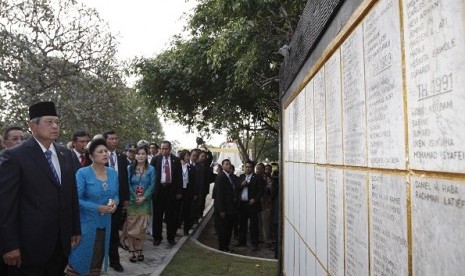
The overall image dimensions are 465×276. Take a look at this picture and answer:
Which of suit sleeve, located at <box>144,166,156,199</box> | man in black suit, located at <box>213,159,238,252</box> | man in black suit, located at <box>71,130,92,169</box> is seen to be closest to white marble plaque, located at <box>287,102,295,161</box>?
suit sleeve, located at <box>144,166,156,199</box>

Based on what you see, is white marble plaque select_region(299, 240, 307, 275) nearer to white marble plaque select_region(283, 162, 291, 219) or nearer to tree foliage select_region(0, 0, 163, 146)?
white marble plaque select_region(283, 162, 291, 219)

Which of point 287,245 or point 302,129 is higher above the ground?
point 302,129

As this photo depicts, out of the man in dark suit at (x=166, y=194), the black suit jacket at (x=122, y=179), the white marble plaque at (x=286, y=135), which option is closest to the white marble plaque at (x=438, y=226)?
the white marble plaque at (x=286, y=135)

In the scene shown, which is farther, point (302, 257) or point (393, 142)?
point (302, 257)

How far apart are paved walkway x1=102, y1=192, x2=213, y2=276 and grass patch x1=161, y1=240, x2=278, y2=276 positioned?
0.13 m

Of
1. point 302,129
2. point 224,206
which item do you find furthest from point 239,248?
point 302,129

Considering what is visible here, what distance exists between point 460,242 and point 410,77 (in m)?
0.64

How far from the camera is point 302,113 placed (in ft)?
14.7

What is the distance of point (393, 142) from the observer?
180 cm

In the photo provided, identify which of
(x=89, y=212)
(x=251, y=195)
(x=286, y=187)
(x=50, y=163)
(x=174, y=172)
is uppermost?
(x=50, y=163)

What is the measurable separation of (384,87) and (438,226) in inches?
28.0

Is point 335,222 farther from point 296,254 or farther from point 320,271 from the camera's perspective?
point 296,254

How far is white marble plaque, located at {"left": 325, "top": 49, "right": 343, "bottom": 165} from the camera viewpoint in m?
→ 2.79

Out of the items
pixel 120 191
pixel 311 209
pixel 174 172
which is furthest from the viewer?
pixel 174 172
